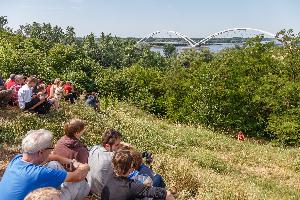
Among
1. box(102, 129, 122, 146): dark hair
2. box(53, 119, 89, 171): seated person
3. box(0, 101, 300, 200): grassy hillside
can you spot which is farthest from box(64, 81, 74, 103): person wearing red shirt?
box(102, 129, 122, 146): dark hair

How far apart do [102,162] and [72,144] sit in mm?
729

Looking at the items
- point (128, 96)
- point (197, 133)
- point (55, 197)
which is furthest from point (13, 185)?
point (128, 96)

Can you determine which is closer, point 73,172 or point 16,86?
point 73,172

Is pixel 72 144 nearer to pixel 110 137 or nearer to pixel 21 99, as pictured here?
pixel 110 137

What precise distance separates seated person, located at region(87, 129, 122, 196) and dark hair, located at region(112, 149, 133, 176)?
3.30ft

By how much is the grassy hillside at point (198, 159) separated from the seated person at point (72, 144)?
7.07ft

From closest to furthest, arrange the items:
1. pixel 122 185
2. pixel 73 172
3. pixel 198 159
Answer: pixel 122 185, pixel 73 172, pixel 198 159

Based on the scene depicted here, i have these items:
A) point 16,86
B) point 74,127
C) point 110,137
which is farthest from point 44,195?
point 16,86

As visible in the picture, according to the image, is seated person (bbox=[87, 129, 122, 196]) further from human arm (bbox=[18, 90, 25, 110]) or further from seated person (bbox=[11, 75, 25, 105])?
seated person (bbox=[11, 75, 25, 105])

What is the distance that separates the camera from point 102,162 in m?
5.97

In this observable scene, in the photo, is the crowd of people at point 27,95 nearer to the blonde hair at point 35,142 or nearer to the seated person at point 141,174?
the seated person at point 141,174

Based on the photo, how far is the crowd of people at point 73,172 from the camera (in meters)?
4.28

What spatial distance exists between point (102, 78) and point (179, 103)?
751cm

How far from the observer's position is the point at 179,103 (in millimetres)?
36438
